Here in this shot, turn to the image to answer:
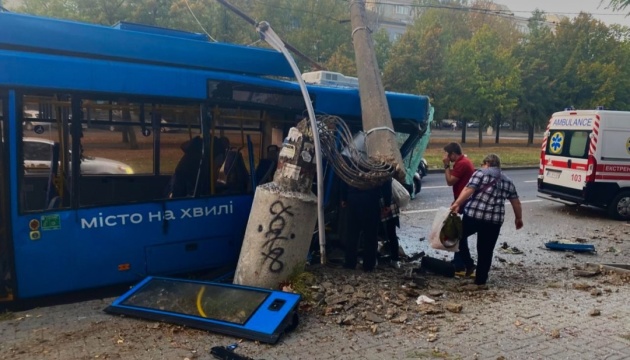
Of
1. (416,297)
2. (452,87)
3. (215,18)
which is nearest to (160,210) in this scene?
(416,297)

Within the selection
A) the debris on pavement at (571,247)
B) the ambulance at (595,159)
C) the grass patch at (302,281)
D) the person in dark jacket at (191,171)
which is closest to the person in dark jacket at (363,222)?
the grass patch at (302,281)

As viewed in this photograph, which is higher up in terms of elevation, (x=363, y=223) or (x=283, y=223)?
(x=283, y=223)

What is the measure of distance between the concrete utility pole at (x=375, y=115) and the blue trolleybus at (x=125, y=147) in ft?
1.97

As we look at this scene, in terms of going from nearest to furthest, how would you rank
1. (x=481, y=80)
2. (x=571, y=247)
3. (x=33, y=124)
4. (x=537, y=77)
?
(x=33, y=124)
(x=571, y=247)
(x=481, y=80)
(x=537, y=77)

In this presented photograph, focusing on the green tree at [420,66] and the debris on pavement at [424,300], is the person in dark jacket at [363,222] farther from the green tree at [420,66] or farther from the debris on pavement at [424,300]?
the green tree at [420,66]

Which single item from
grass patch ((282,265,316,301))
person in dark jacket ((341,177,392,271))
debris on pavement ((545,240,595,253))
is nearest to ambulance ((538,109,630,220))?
debris on pavement ((545,240,595,253))

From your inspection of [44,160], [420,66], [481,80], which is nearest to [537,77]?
[481,80]

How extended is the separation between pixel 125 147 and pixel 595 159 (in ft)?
33.6

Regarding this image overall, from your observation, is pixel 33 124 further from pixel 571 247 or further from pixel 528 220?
pixel 528 220

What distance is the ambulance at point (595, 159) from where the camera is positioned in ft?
38.3

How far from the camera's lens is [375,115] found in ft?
22.3

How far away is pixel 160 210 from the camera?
5.60m

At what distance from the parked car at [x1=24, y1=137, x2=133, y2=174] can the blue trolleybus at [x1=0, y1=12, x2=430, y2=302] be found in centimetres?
1

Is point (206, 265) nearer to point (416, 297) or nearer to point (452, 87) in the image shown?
point (416, 297)
